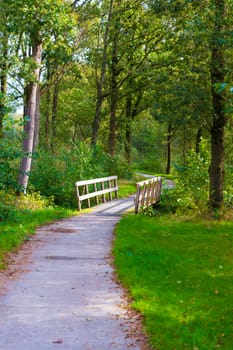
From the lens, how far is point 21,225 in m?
13.3

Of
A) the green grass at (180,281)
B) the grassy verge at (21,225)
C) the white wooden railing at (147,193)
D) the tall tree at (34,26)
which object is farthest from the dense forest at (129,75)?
the green grass at (180,281)

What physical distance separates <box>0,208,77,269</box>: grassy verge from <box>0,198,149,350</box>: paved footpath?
30cm

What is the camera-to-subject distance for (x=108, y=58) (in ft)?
109

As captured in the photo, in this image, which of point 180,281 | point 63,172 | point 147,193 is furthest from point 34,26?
point 180,281

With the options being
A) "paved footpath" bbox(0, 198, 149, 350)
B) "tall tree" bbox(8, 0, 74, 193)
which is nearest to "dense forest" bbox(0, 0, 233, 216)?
"tall tree" bbox(8, 0, 74, 193)

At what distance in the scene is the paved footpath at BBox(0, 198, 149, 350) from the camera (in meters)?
5.61

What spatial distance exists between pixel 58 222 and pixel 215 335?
389 inches

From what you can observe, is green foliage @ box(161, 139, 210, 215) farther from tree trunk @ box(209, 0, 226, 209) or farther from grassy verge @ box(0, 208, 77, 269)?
grassy verge @ box(0, 208, 77, 269)

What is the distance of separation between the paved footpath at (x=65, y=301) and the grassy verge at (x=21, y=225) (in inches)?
11.7

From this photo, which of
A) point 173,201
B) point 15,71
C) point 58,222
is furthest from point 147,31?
point 58,222

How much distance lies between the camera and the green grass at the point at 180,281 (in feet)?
18.9

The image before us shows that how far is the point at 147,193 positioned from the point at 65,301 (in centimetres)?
1333

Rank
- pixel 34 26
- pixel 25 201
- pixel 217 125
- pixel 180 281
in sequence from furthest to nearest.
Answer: pixel 217 125 → pixel 25 201 → pixel 34 26 → pixel 180 281

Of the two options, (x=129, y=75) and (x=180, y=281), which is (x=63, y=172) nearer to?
(x=180, y=281)
